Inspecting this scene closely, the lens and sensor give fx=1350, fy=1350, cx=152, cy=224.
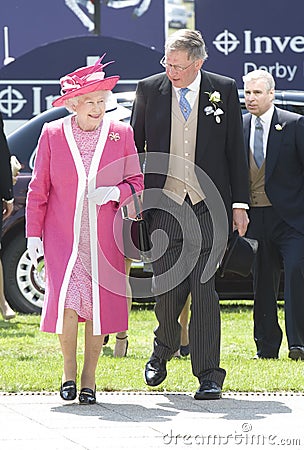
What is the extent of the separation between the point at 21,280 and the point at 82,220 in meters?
5.03

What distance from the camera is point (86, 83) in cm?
692

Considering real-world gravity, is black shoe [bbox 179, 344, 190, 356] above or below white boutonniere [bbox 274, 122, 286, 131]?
below

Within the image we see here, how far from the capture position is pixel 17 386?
7391 mm

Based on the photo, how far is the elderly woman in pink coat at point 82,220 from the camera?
6.93 m

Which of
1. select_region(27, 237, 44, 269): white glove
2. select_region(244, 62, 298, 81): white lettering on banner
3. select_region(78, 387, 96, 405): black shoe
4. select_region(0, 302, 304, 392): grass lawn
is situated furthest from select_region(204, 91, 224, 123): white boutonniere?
select_region(244, 62, 298, 81): white lettering on banner

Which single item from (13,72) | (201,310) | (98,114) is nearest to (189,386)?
(201,310)

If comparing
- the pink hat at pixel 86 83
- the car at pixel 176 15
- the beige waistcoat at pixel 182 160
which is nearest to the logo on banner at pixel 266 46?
the car at pixel 176 15

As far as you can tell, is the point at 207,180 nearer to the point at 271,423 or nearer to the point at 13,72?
the point at 271,423

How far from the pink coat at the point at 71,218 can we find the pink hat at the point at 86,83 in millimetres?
200

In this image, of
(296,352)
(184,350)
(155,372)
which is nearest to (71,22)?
(184,350)

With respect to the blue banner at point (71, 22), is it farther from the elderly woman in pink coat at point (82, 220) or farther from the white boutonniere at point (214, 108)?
the elderly woman in pink coat at point (82, 220)

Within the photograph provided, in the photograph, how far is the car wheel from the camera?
11836mm

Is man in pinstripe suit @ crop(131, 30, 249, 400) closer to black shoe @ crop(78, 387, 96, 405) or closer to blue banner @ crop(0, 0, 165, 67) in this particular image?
black shoe @ crop(78, 387, 96, 405)

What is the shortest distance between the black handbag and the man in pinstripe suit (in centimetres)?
8
